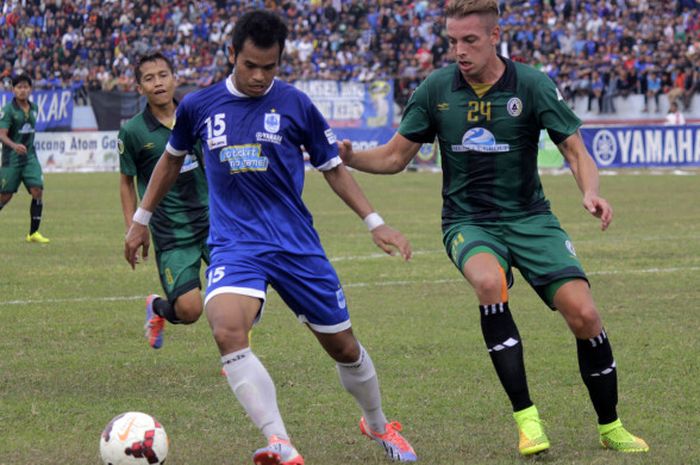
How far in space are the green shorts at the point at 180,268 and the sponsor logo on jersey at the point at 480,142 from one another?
2.72 metres

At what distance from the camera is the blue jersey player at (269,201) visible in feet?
18.5

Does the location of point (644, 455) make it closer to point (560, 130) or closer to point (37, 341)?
point (560, 130)

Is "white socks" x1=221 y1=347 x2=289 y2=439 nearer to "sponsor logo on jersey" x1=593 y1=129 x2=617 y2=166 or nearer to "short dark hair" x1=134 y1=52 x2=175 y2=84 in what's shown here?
"short dark hair" x1=134 y1=52 x2=175 y2=84

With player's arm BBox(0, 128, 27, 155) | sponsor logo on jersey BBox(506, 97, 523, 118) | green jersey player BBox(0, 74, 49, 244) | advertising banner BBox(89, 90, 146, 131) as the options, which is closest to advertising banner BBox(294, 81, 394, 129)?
advertising banner BBox(89, 90, 146, 131)

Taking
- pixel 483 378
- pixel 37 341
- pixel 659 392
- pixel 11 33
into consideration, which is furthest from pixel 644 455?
pixel 11 33

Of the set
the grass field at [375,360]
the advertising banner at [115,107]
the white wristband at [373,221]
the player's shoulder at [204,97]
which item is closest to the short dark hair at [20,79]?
the grass field at [375,360]

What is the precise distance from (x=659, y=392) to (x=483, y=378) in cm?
113

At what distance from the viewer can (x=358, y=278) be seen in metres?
13.5

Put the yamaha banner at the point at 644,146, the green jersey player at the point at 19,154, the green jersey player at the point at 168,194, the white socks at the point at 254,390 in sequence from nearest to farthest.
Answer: the white socks at the point at 254,390
the green jersey player at the point at 168,194
the green jersey player at the point at 19,154
the yamaha banner at the point at 644,146

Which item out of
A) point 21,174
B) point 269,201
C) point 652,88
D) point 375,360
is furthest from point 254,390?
point 652,88

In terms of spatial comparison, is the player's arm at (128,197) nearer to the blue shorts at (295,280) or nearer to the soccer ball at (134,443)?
the blue shorts at (295,280)

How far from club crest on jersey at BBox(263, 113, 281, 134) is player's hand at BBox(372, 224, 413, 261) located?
684 millimetres

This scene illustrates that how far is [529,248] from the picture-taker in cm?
615

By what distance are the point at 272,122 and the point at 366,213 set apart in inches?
25.0
